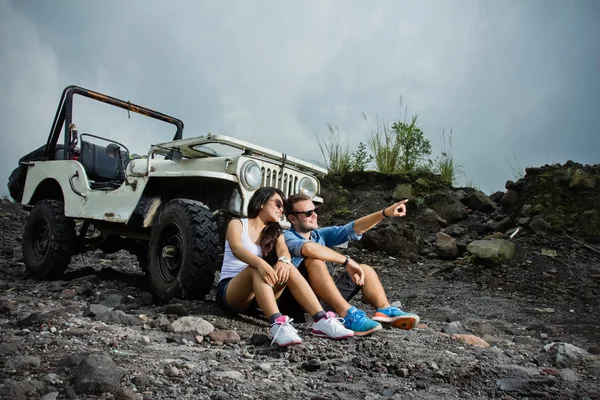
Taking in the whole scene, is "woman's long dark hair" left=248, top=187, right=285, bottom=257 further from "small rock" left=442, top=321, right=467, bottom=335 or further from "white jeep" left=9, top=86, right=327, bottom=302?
"small rock" left=442, top=321, right=467, bottom=335

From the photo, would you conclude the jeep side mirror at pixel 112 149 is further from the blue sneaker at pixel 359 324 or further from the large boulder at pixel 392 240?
the large boulder at pixel 392 240

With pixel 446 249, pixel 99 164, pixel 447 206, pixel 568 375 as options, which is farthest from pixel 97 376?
pixel 447 206

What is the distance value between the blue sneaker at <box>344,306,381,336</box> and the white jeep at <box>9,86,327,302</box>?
1.34 m

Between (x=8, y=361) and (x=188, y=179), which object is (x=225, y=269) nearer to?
(x=188, y=179)

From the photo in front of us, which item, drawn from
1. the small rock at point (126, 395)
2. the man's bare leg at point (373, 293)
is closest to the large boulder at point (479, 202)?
the man's bare leg at point (373, 293)

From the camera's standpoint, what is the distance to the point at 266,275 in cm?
356

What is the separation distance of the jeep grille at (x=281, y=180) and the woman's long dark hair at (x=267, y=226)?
1.00 m

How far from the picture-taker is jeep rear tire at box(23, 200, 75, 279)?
6469 millimetres

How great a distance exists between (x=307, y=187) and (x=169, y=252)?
1.56 metres

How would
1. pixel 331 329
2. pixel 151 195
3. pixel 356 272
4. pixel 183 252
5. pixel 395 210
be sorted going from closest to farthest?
1. pixel 331 329
2. pixel 356 272
3. pixel 395 210
4. pixel 183 252
5. pixel 151 195

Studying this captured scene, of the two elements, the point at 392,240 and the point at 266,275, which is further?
the point at 392,240

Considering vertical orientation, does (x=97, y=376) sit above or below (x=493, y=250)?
below

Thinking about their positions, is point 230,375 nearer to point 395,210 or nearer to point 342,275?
point 342,275

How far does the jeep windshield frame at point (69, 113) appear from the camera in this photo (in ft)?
22.6
